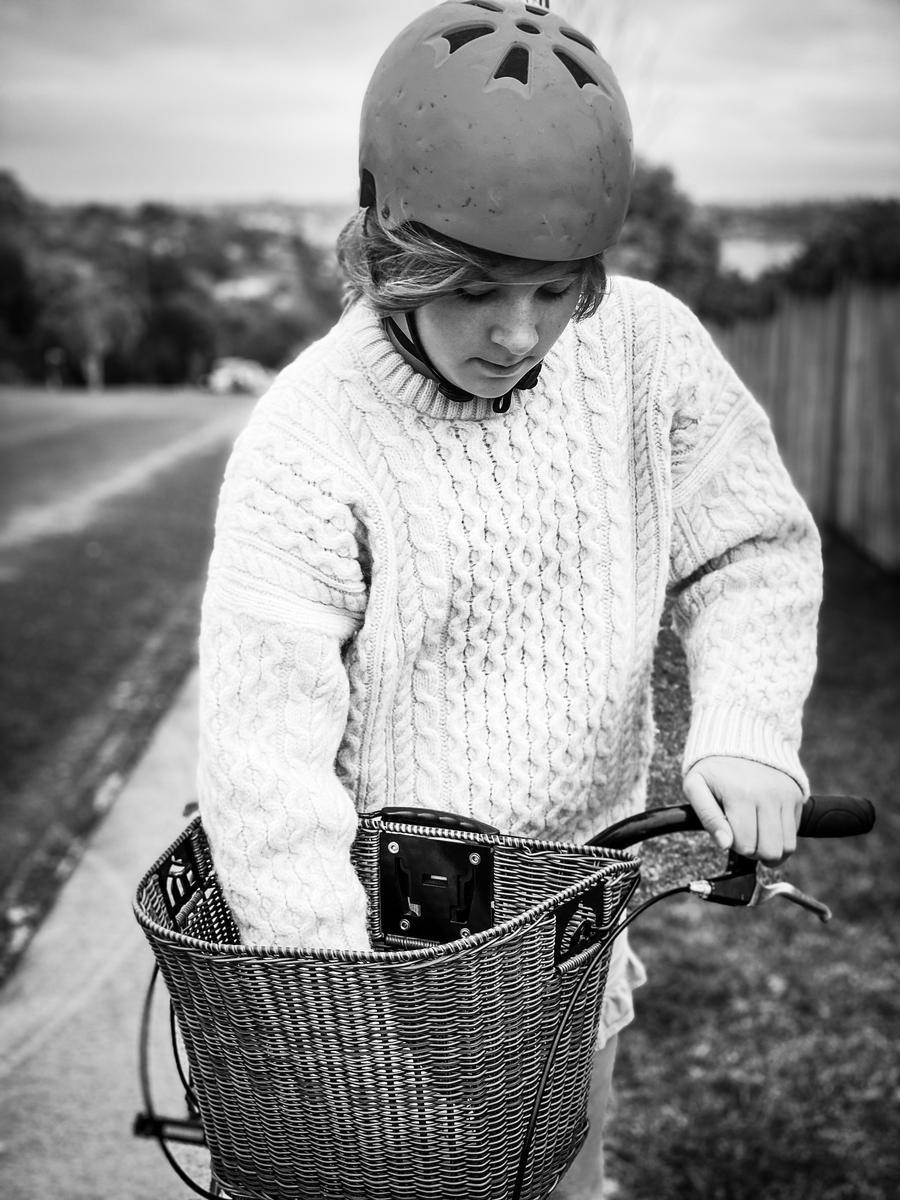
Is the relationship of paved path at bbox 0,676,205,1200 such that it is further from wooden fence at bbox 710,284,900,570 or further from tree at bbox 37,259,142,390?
tree at bbox 37,259,142,390

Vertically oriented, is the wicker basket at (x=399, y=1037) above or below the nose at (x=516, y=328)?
below

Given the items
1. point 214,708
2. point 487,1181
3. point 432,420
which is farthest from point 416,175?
point 487,1181

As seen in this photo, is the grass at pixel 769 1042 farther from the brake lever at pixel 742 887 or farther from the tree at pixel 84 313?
the tree at pixel 84 313

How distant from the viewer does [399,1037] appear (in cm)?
133

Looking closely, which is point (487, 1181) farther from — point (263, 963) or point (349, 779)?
point (349, 779)

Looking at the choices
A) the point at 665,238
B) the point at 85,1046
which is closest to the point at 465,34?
the point at 85,1046

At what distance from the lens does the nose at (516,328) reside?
1.53 metres

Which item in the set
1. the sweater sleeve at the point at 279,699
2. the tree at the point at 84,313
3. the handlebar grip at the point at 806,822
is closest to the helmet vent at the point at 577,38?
the sweater sleeve at the point at 279,699

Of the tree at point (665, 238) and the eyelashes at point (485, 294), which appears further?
the tree at point (665, 238)

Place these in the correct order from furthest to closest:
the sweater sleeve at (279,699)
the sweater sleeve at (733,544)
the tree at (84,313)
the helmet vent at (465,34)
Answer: the tree at (84,313) → the sweater sleeve at (733,544) → the helmet vent at (465,34) → the sweater sleeve at (279,699)

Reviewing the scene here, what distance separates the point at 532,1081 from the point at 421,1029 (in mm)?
212

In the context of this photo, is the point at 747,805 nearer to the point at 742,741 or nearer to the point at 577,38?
the point at 742,741

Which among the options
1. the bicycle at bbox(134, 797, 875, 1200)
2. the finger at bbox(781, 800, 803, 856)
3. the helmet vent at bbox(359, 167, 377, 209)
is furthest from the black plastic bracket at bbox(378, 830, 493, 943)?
the helmet vent at bbox(359, 167, 377, 209)

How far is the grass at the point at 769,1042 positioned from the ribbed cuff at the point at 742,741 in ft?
1.36
